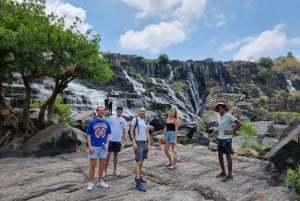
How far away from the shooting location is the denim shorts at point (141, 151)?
30.2 ft

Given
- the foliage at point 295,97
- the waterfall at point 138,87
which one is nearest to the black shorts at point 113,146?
the waterfall at point 138,87

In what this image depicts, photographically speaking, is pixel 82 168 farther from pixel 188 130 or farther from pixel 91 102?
pixel 91 102

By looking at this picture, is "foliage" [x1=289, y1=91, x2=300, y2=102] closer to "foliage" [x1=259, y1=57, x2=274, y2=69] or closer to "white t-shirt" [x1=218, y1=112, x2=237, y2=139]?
"foliage" [x1=259, y1=57, x2=274, y2=69]

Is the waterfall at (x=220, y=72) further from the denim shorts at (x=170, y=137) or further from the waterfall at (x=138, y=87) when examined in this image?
the denim shorts at (x=170, y=137)

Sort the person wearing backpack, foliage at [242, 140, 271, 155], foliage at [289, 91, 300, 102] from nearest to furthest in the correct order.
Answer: the person wearing backpack < foliage at [242, 140, 271, 155] < foliage at [289, 91, 300, 102]

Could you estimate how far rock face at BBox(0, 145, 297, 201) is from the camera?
882cm

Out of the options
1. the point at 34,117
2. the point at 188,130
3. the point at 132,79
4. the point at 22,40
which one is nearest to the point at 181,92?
the point at 132,79

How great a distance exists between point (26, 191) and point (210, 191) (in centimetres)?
458

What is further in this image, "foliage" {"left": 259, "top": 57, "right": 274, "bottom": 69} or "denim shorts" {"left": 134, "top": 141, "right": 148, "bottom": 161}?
"foliage" {"left": 259, "top": 57, "right": 274, "bottom": 69}

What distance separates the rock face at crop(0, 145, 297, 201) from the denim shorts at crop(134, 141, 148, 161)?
0.79 meters

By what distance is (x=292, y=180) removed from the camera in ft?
33.2

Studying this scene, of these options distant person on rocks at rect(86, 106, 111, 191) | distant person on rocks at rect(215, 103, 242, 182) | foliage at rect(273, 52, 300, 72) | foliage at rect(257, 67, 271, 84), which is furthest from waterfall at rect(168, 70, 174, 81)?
distant person on rocks at rect(86, 106, 111, 191)

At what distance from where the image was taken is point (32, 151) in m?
15.8

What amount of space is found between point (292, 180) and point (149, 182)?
391 centimetres
